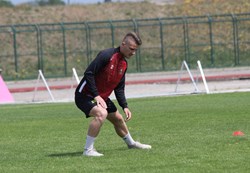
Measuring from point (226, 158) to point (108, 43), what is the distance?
138 ft

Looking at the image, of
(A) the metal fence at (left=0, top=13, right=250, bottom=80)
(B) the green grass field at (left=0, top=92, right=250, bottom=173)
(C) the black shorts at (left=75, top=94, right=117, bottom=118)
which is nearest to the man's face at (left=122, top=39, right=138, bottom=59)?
(C) the black shorts at (left=75, top=94, right=117, bottom=118)

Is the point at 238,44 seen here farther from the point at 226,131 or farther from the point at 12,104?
the point at 226,131

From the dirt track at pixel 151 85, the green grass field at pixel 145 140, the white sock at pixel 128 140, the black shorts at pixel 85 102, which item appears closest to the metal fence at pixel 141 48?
the dirt track at pixel 151 85

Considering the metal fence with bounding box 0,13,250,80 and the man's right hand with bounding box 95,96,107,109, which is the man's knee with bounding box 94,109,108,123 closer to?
the man's right hand with bounding box 95,96,107,109

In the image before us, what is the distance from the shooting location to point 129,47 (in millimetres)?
12688

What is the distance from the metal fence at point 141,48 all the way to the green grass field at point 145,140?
23.9 m

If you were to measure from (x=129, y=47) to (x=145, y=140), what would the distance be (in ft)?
9.35

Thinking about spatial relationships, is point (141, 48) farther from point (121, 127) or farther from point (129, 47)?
point (129, 47)

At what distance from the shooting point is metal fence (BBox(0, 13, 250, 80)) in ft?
161

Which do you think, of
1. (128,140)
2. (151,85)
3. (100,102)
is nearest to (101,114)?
(100,102)

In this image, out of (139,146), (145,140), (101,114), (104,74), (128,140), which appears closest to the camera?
(101,114)

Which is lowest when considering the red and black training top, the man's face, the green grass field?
the green grass field

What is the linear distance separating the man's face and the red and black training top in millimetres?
148

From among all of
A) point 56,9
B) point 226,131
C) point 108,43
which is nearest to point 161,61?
point 108,43
